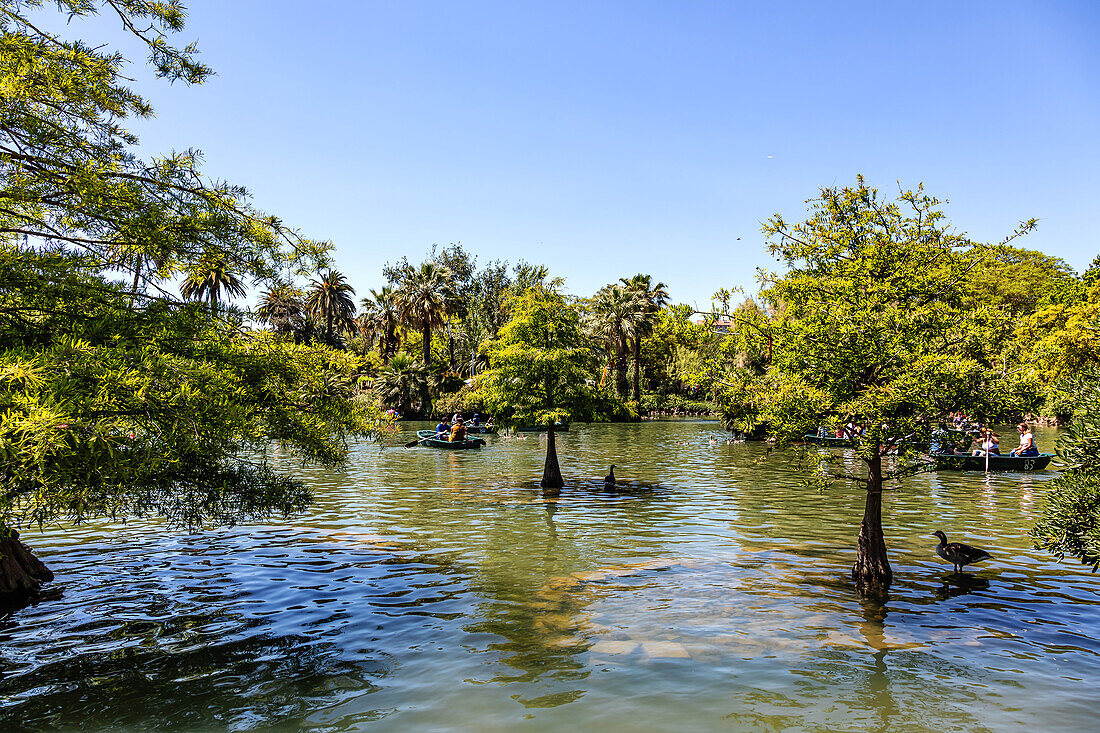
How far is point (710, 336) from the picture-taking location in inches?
564

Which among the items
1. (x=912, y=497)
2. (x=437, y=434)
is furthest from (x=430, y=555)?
(x=437, y=434)

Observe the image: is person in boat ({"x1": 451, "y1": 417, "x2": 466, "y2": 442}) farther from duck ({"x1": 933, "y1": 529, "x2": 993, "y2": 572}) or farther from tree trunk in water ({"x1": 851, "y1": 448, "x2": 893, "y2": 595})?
duck ({"x1": 933, "y1": 529, "x2": 993, "y2": 572})

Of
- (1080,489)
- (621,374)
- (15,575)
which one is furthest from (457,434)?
(621,374)

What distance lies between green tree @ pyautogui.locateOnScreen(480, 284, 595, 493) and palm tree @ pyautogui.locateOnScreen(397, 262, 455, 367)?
4633 centimetres

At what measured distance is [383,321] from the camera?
279 ft

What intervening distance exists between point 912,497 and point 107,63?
26.1 metres

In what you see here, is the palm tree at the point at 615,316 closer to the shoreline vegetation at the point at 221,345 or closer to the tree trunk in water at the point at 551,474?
the tree trunk in water at the point at 551,474

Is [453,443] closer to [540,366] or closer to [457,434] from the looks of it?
[457,434]

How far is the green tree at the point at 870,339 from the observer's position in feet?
38.0

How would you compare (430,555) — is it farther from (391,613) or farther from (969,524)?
(969,524)

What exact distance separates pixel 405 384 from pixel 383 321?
1475cm

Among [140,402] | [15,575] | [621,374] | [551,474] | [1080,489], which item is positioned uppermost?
[621,374]

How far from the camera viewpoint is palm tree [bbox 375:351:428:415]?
240ft

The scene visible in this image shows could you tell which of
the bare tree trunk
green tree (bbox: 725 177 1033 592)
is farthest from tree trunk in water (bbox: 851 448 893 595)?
the bare tree trunk
